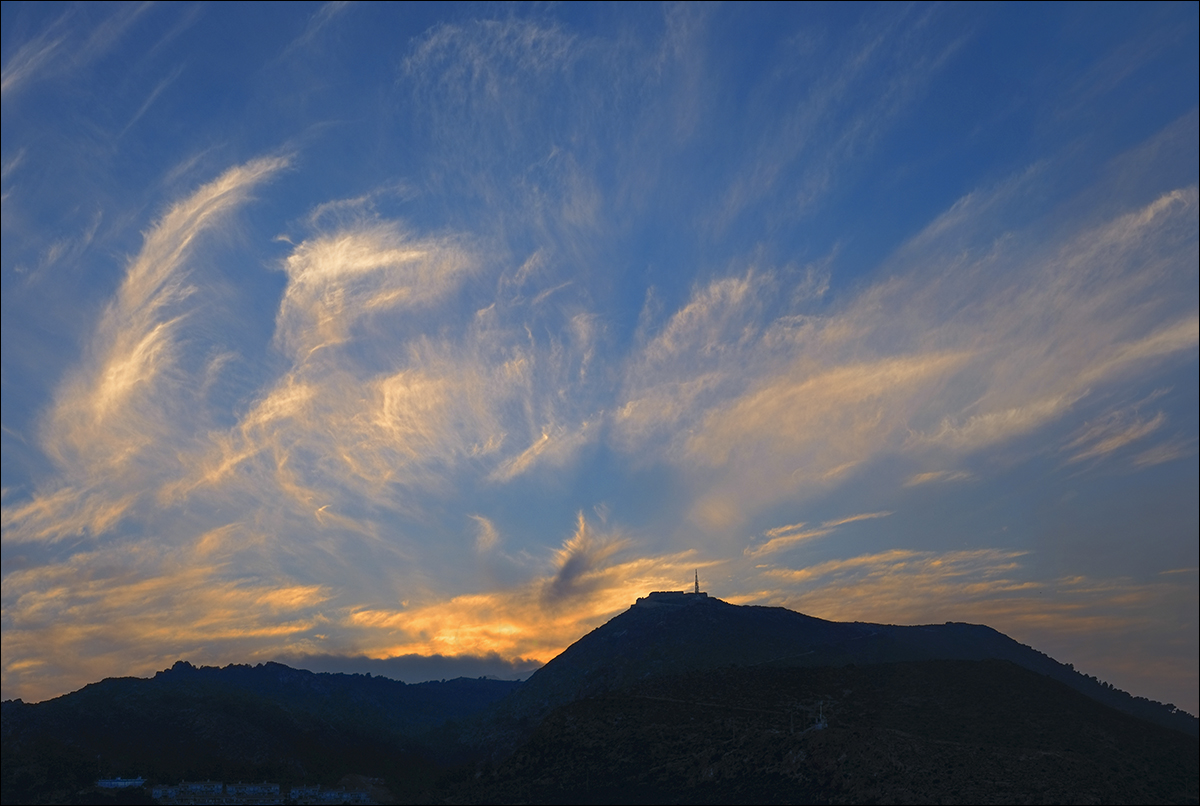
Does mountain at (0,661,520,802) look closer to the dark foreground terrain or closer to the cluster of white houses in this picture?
the dark foreground terrain

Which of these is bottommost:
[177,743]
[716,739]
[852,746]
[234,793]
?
[234,793]

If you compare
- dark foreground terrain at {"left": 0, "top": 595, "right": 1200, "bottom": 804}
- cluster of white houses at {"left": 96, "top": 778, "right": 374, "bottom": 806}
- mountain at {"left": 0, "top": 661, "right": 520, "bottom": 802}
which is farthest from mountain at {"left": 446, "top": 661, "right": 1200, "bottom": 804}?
mountain at {"left": 0, "top": 661, "right": 520, "bottom": 802}

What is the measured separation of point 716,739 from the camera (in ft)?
416

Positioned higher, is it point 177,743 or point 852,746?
point 177,743

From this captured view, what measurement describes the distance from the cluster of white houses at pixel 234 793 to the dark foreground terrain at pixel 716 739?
3.34m

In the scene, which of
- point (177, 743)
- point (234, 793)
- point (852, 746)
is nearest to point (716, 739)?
point (852, 746)

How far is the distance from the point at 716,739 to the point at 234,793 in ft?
258

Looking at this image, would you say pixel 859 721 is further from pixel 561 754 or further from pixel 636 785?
pixel 561 754

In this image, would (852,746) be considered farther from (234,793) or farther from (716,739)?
(234,793)

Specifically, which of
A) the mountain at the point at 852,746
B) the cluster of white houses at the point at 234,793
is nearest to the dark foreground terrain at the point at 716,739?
the mountain at the point at 852,746

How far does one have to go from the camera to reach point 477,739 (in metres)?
189

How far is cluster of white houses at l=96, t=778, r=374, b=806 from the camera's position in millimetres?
122938

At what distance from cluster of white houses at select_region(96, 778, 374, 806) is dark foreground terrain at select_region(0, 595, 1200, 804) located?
3.34 metres

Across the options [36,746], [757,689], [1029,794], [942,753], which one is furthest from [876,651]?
[36,746]
